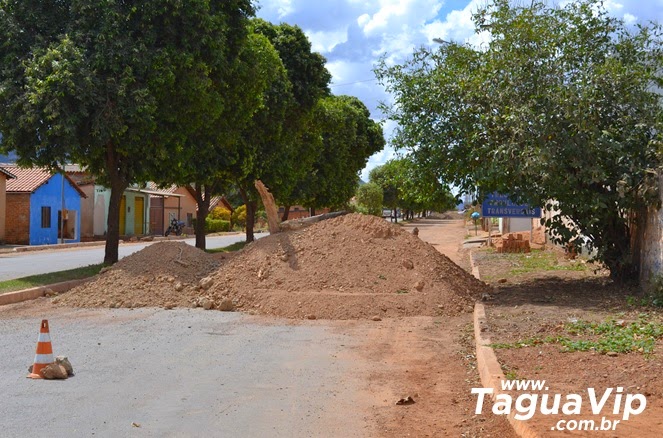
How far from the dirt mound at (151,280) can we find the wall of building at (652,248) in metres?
8.03

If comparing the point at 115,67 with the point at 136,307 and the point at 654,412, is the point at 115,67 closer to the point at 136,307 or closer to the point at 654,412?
the point at 136,307

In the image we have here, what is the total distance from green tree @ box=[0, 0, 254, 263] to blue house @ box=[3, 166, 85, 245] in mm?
17252

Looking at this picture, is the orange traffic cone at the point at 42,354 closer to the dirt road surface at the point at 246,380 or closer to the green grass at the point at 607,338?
the dirt road surface at the point at 246,380

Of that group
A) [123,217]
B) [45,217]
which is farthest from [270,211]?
[123,217]

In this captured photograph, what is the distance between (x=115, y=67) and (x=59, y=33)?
2.14 meters

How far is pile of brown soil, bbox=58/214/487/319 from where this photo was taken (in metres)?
12.4

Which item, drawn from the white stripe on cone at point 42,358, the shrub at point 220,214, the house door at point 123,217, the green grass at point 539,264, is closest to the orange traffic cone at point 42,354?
the white stripe on cone at point 42,358

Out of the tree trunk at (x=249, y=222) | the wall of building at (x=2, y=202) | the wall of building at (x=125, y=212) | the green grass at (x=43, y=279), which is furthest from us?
the wall of building at (x=125, y=212)

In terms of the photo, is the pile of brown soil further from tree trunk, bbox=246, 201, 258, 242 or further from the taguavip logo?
tree trunk, bbox=246, 201, 258, 242

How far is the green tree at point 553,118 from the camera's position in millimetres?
11539

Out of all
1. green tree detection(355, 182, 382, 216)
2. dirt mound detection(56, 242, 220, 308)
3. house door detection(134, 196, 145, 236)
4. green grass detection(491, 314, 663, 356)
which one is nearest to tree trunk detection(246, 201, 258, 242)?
dirt mound detection(56, 242, 220, 308)

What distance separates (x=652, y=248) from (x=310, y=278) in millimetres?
6044

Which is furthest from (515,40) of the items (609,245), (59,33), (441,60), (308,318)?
(59,33)

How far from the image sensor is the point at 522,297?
12695mm
